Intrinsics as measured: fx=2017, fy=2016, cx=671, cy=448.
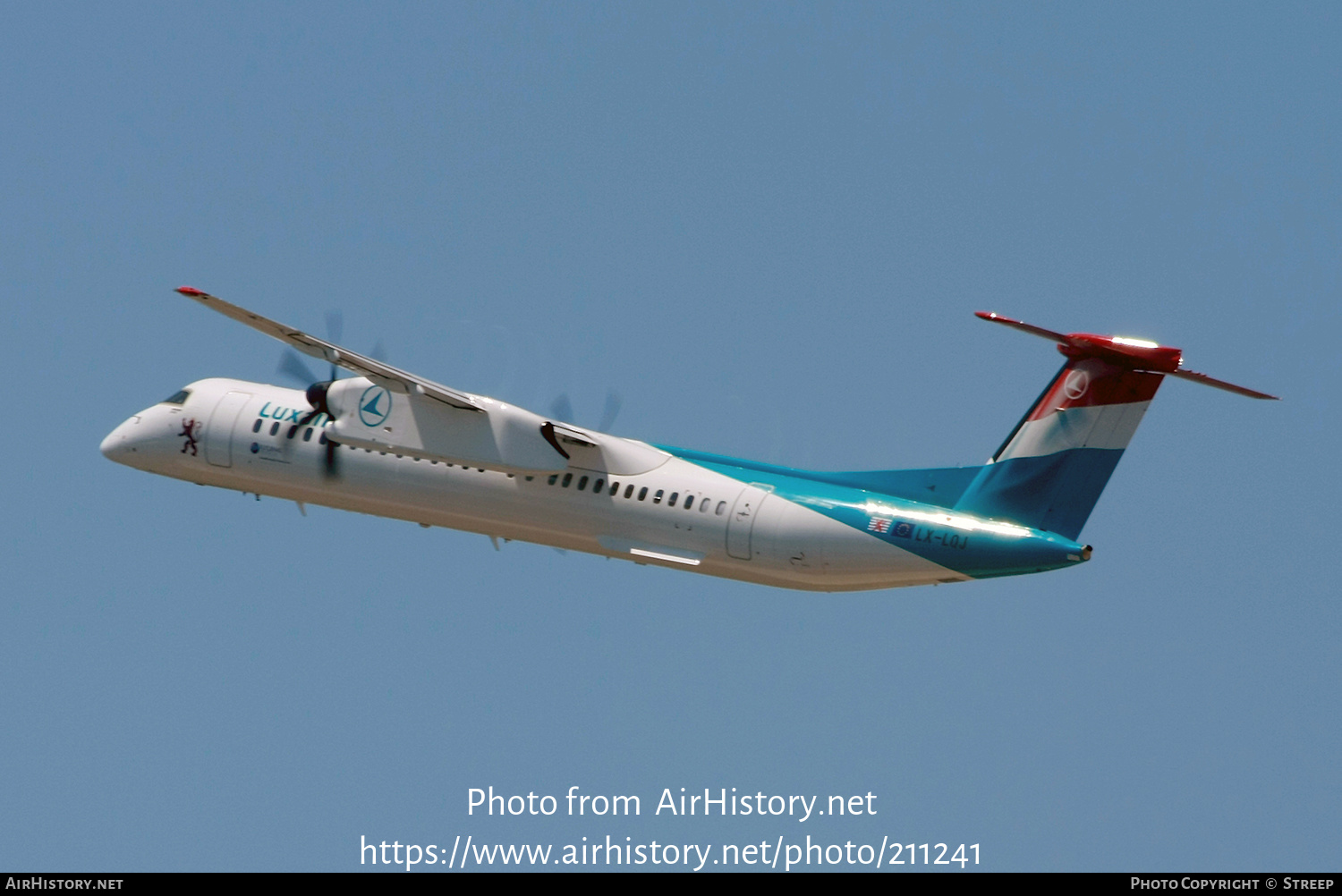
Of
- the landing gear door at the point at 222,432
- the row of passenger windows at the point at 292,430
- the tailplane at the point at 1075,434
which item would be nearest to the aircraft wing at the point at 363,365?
the row of passenger windows at the point at 292,430

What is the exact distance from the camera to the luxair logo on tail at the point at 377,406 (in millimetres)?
35812

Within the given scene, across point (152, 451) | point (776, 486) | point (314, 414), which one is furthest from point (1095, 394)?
point (152, 451)

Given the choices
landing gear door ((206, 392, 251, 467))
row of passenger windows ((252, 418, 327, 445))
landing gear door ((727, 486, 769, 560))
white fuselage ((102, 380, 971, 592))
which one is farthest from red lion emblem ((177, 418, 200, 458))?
landing gear door ((727, 486, 769, 560))

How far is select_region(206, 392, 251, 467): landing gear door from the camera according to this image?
127 feet

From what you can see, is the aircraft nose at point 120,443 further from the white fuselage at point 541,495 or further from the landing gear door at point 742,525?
the landing gear door at point 742,525

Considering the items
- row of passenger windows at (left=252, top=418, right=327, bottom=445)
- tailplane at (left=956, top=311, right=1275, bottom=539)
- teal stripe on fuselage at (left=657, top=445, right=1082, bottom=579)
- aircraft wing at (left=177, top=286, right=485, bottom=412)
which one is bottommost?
row of passenger windows at (left=252, top=418, right=327, bottom=445)

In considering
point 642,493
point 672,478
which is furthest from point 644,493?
point 672,478

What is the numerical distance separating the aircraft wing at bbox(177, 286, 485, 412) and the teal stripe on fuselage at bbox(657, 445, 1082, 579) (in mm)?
4789

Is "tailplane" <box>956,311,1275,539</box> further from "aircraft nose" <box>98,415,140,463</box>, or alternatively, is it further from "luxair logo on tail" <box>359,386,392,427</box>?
"aircraft nose" <box>98,415,140,463</box>

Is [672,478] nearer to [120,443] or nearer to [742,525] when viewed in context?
[742,525]

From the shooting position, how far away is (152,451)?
39.9 meters

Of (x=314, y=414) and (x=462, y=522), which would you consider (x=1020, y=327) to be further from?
(x=314, y=414)
